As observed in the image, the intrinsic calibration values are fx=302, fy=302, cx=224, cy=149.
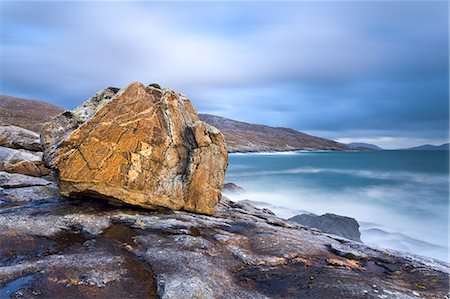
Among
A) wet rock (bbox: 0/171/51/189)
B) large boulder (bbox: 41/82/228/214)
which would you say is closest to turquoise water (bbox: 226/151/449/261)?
large boulder (bbox: 41/82/228/214)

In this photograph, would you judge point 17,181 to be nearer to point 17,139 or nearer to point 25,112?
point 17,139

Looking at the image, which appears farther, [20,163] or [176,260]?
[20,163]

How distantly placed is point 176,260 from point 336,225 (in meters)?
22.4

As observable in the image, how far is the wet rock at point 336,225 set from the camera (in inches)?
1187

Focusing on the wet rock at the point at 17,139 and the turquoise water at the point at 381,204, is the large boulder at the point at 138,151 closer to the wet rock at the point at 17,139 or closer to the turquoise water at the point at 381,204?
the wet rock at the point at 17,139

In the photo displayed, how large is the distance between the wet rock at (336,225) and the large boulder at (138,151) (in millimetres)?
14169

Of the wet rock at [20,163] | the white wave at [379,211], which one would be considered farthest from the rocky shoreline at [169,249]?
the white wave at [379,211]

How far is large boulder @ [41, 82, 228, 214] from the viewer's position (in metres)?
19.4

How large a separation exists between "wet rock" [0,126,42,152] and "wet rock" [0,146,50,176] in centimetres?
629

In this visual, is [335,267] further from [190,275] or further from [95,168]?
[95,168]

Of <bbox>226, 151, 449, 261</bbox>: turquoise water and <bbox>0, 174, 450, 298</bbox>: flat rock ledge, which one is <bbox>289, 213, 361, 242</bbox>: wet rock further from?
<bbox>0, 174, 450, 298</bbox>: flat rock ledge

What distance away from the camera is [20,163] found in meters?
28.8

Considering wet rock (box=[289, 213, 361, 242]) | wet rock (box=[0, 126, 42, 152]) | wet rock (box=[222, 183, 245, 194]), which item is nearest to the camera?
wet rock (box=[289, 213, 361, 242])

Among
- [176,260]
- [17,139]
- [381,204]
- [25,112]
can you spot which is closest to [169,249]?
[176,260]
